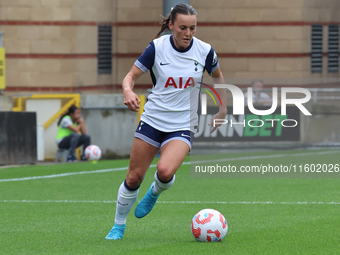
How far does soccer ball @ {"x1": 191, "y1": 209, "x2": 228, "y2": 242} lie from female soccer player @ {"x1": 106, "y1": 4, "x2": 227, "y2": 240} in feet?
1.57

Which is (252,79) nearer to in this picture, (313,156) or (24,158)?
(313,156)

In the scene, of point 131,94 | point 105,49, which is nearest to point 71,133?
point 105,49

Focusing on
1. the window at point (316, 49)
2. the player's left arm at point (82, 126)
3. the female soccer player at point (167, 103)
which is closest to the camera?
the female soccer player at point (167, 103)

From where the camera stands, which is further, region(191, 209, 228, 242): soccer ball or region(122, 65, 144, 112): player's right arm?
region(191, 209, 228, 242): soccer ball

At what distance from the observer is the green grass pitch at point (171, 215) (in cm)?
579

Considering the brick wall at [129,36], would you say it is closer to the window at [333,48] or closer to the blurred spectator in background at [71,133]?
the window at [333,48]

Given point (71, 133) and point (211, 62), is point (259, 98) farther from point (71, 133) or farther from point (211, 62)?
point (211, 62)

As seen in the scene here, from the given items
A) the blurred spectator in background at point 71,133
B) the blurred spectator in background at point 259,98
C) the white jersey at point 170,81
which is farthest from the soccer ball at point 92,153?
the white jersey at point 170,81

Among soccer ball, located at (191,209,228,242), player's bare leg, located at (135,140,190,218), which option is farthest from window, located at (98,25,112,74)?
soccer ball, located at (191,209,228,242)

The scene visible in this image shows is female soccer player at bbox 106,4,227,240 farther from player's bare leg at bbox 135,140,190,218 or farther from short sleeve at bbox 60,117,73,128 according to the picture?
short sleeve at bbox 60,117,73,128

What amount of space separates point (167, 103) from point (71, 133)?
33.1ft

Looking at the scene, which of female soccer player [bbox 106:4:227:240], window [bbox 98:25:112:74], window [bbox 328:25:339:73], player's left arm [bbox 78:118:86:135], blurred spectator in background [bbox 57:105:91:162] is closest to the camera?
female soccer player [bbox 106:4:227:240]

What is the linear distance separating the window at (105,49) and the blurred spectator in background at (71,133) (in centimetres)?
482

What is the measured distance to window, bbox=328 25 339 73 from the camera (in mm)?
21250
